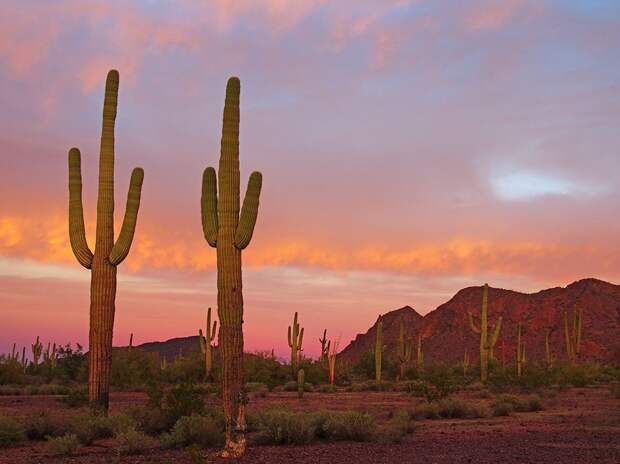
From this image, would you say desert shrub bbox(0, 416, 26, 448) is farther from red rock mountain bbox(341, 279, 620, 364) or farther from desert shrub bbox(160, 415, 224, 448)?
red rock mountain bbox(341, 279, 620, 364)

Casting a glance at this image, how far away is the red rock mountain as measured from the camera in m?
94.8

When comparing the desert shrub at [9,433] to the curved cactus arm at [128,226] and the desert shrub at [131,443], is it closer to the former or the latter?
the desert shrub at [131,443]

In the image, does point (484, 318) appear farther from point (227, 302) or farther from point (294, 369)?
point (227, 302)

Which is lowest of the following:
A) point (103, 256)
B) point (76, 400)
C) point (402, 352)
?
point (76, 400)

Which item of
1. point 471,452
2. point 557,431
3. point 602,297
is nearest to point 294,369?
point 557,431

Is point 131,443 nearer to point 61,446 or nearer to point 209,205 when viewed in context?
point 61,446

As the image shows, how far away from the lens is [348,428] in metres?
17.4

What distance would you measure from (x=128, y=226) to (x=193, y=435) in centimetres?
606

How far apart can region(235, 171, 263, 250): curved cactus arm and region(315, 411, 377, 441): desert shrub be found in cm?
511

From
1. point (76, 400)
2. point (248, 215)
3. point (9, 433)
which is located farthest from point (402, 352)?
point (248, 215)

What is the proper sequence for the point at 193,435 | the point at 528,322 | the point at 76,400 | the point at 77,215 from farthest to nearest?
the point at 528,322 < the point at 76,400 < the point at 77,215 < the point at 193,435

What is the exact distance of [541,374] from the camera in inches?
1697

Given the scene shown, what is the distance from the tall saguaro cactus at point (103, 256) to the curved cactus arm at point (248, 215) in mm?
5425

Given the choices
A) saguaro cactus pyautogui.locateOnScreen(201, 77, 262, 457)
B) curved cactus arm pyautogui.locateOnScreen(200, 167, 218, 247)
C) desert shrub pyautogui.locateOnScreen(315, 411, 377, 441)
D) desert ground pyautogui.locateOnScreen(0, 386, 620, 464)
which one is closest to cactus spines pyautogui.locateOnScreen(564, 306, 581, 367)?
desert ground pyautogui.locateOnScreen(0, 386, 620, 464)
